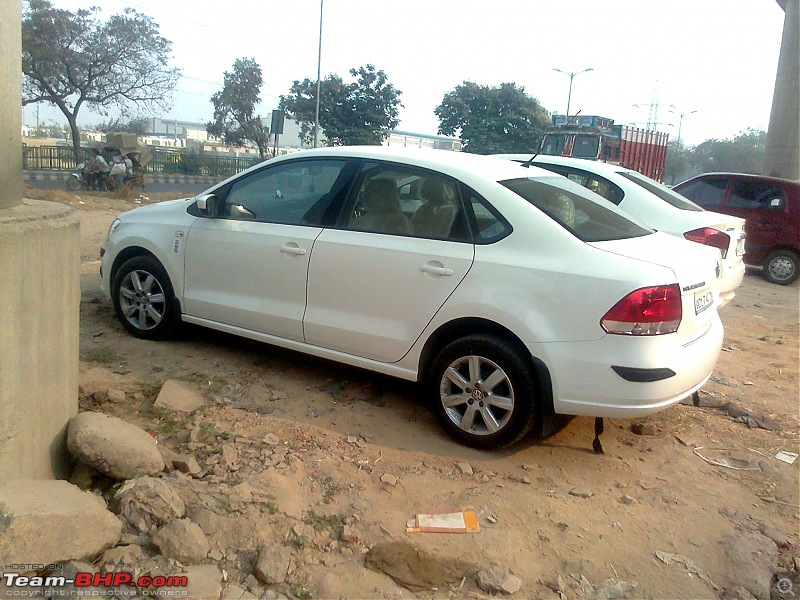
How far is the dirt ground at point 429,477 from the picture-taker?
10.3 ft

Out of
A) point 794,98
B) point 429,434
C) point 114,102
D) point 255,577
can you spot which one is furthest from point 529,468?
point 114,102

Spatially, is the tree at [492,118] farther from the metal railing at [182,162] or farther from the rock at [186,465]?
the rock at [186,465]

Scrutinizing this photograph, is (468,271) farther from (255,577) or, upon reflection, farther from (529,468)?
(255,577)

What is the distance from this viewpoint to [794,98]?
2538cm

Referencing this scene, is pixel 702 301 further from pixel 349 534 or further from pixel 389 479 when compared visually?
pixel 349 534

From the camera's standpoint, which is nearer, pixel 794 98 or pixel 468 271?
pixel 468 271

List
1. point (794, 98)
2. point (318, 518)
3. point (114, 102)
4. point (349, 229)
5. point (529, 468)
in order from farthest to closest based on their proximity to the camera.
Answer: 1. point (114, 102)
2. point (794, 98)
3. point (349, 229)
4. point (529, 468)
5. point (318, 518)

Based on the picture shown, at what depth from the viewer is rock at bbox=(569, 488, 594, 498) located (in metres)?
3.75

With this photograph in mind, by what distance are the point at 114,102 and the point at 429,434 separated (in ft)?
120

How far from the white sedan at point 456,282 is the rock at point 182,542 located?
1.66 m

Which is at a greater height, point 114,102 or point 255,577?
point 114,102

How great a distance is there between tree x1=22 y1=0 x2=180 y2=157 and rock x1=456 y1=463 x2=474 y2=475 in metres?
34.0

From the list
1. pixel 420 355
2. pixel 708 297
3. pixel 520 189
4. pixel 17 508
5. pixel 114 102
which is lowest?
pixel 17 508

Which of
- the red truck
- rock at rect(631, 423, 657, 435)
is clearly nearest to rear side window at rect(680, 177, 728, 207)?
the red truck
